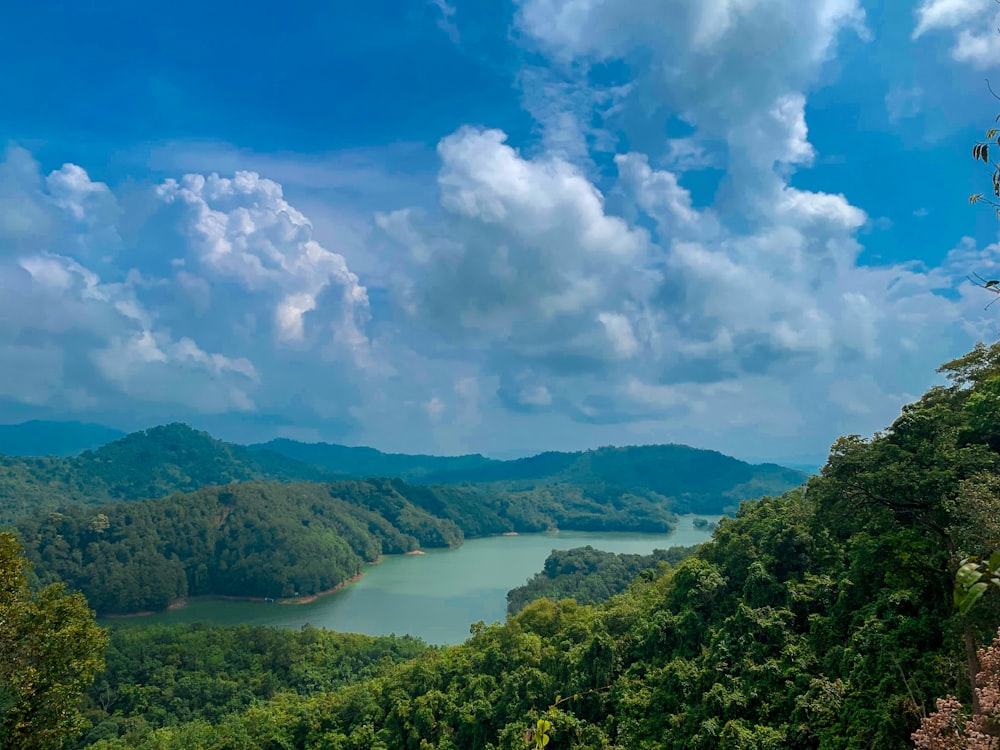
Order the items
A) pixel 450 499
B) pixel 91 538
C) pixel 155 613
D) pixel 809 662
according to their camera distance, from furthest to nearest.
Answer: pixel 450 499 → pixel 91 538 → pixel 155 613 → pixel 809 662

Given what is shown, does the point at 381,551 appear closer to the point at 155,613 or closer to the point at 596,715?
the point at 155,613

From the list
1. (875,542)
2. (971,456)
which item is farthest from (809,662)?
(971,456)

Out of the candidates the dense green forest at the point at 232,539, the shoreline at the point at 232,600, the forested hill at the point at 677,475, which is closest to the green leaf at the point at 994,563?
the dense green forest at the point at 232,539

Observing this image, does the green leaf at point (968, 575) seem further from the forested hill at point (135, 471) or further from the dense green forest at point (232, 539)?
Result: the forested hill at point (135, 471)

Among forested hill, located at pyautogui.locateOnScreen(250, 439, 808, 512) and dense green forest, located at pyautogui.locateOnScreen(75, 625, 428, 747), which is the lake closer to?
dense green forest, located at pyautogui.locateOnScreen(75, 625, 428, 747)

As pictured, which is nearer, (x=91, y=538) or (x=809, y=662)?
(x=809, y=662)
